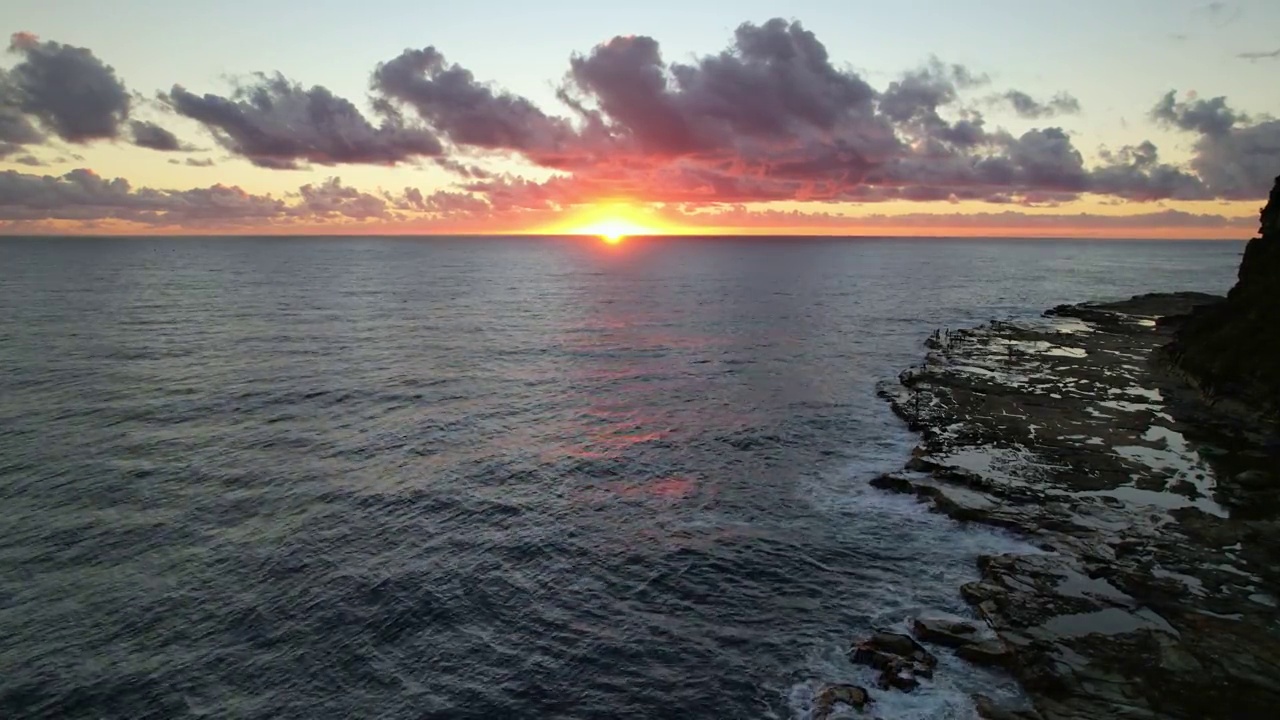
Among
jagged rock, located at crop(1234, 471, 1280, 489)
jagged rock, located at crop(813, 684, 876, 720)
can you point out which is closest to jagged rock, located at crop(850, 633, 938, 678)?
jagged rock, located at crop(813, 684, 876, 720)

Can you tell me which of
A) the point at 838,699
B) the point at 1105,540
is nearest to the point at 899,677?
the point at 838,699

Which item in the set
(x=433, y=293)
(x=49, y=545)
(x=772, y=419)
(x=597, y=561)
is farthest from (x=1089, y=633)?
(x=433, y=293)

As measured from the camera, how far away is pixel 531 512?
4181 cm

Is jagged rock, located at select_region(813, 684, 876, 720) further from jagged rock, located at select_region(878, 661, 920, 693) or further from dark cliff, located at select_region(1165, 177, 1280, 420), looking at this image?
dark cliff, located at select_region(1165, 177, 1280, 420)

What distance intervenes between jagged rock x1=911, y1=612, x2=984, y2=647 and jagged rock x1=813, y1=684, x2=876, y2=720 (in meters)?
5.05

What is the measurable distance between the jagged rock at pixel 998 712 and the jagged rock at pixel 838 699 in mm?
3661

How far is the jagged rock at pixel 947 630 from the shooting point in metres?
27.8

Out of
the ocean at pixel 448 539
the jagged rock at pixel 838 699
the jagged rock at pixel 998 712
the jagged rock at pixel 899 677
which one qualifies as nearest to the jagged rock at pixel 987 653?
the ocean at pixel 448 539

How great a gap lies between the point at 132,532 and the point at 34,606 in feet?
23.2

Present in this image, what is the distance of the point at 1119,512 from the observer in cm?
3894

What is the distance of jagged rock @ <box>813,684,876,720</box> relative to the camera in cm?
2395

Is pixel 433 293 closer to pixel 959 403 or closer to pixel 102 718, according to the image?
pixel 959 403

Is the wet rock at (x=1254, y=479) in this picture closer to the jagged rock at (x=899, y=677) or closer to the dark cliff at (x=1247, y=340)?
the dark cliff at (x=1247, y=340)

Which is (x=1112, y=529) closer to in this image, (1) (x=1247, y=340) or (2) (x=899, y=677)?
(2) (x=899, y=677)
